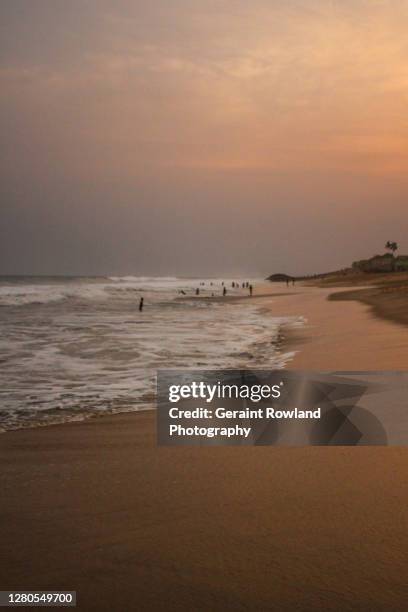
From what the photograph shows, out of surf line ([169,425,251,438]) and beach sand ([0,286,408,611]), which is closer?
beach sand ([0,286,408,611])

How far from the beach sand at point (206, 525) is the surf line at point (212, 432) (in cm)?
40

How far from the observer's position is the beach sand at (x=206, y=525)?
2348 mm

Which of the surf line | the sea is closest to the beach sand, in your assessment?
the surf line

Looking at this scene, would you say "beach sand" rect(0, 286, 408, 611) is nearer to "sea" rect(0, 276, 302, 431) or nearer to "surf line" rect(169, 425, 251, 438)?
"surf line" rect(169, 425, 251, 438)

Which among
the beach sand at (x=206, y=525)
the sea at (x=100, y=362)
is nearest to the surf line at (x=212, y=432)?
the beach sand at (x=206, y=525)

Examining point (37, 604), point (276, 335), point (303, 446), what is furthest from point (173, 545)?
point (276, 335)

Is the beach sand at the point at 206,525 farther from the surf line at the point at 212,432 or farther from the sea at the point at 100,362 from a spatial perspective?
the sea at the point at 100,362

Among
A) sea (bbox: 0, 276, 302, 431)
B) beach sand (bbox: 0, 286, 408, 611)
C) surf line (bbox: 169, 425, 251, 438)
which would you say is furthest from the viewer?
sea (bbox: 0, 276, 302, 431)

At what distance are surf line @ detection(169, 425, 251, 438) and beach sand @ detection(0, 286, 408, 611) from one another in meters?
0.40

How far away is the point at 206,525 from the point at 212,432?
6.56 ft

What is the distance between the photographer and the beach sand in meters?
2.35

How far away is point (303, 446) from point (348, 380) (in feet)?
10.2

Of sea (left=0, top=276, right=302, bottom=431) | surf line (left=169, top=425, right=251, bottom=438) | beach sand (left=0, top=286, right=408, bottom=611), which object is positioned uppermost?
beach sand (left=0, top=286, right=408, bottom=611)

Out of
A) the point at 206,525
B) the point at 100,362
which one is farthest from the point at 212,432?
the point at 100,362
